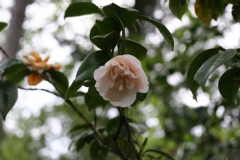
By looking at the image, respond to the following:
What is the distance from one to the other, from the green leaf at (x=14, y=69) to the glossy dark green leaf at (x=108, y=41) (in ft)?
1.19

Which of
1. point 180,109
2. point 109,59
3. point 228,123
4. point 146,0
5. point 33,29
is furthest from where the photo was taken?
point 33,29

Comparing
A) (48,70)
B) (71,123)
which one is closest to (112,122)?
(48,70)

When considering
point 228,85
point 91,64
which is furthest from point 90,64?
point 228,85

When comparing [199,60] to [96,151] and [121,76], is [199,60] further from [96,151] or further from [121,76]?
[96,151]

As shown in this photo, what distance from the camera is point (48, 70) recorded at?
1065 mm

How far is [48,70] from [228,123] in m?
0.96

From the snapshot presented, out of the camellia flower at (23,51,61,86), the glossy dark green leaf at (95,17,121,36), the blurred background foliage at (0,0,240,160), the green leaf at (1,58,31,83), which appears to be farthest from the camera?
the blurred background foliage at (0,0,240,160)

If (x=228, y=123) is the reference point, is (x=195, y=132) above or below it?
below

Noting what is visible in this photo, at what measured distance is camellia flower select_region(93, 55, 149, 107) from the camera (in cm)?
61

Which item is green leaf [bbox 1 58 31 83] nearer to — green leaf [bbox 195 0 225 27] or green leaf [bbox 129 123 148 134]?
green leaf [bbox 129 123 148 134]

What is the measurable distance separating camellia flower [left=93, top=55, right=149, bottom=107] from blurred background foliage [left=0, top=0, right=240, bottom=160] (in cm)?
16

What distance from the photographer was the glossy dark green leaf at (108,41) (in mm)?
652

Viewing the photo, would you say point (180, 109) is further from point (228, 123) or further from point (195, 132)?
point (228, 123)

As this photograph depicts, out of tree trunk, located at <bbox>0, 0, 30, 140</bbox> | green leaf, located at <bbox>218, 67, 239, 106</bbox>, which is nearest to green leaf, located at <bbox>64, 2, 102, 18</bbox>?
green leaf, located at <bbox>218, 67, 239, 106</bbox>
